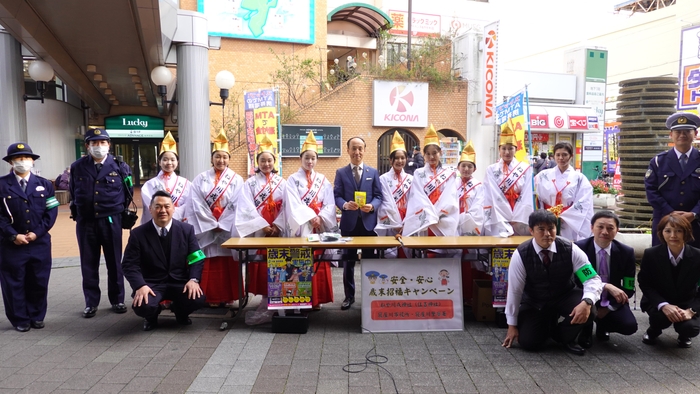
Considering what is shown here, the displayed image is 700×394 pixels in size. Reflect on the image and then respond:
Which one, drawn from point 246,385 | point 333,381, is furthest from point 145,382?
point 333,381

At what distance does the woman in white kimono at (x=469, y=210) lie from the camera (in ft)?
16.6

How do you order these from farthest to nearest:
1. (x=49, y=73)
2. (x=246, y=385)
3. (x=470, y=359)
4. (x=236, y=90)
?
(x=236, y=90) < (x=49, y=73) < (x=470, y=359) < (x=246, y=385)

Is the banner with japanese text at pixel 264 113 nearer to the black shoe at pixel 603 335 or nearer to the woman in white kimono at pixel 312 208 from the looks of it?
the woman in white kimono at pixel 312 208

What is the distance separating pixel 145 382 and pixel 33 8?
17.4 feet

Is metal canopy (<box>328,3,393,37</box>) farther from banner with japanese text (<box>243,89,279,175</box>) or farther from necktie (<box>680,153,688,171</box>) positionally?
necktie (<box>680,153,688,171</box>)

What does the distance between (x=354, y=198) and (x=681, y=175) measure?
10.6 feet

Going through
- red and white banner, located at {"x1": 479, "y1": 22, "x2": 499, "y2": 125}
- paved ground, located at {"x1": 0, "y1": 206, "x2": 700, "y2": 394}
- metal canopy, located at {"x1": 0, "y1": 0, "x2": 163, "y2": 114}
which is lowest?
paved ground, located at {"x1": 0, "y1": 206, "x2": 700, "y2": 394}

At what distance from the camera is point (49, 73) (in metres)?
8.73

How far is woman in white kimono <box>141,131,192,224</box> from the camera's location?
4.98m

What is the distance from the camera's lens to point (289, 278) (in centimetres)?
432

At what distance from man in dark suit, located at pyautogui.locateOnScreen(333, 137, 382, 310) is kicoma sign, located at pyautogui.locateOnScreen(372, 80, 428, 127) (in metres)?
11.4

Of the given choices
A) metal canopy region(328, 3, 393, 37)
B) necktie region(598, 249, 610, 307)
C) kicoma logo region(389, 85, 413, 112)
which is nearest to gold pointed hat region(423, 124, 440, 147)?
necktie region(598, 249, 610, 307)

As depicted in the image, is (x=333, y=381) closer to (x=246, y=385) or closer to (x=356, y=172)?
(x=246, y=385)

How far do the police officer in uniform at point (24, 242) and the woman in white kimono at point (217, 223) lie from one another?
133 cm
